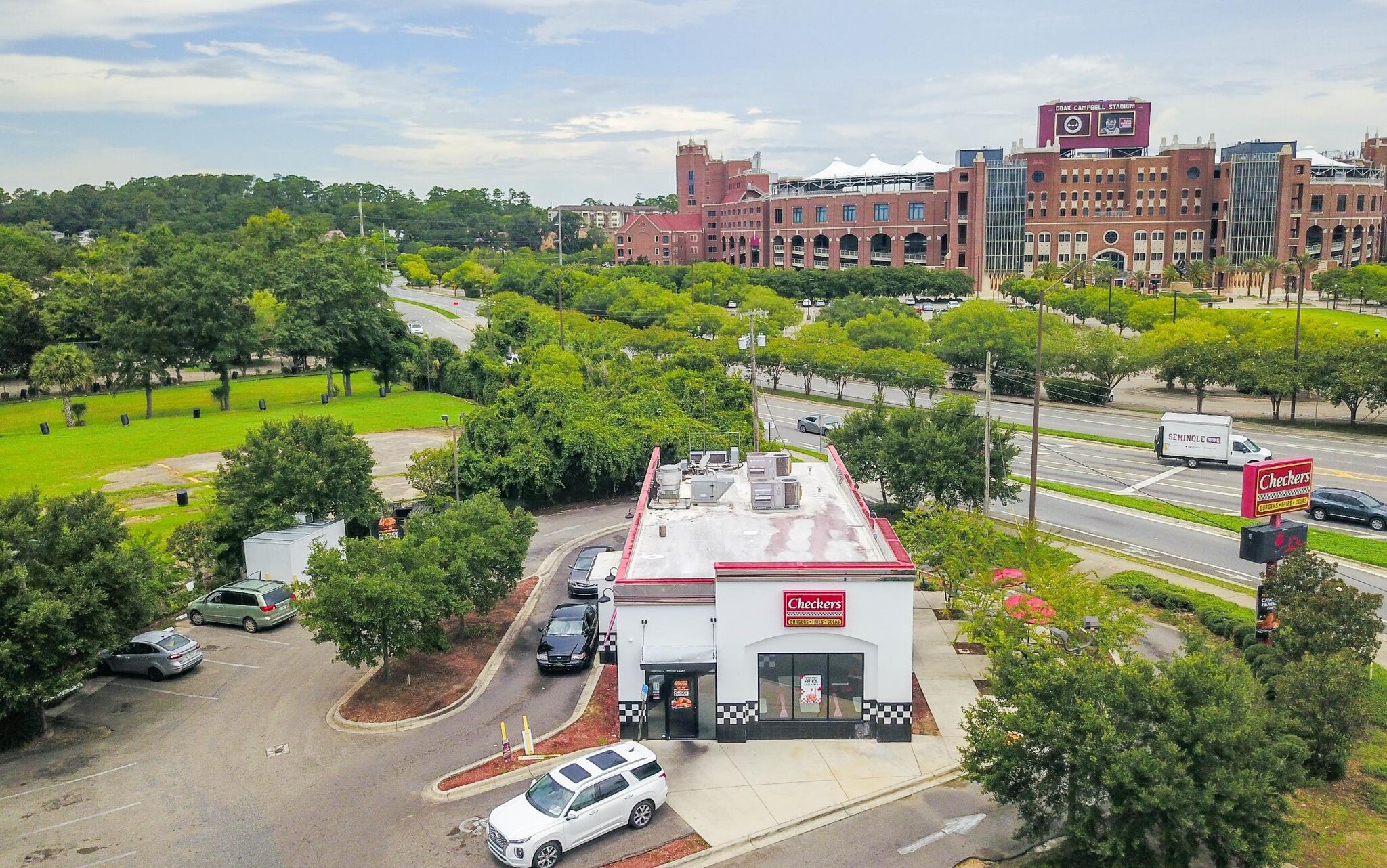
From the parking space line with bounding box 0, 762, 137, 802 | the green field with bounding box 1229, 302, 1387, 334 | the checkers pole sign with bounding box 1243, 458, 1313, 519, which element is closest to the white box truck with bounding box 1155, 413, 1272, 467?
the checkers pole sign with bounding box 1243, 458, 1313, 519

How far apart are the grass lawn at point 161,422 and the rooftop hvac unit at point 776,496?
124 ft

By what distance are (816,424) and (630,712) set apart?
4305cm

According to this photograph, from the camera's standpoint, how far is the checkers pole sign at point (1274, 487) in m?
26.0

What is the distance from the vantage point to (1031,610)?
2408 cm

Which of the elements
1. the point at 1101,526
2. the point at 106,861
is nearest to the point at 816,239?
the point at 1101,526

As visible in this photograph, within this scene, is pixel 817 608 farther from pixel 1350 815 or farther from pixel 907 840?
pixel 1350 815

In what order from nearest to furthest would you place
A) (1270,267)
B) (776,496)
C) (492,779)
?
(492,779) → (776,496) → (1270,267)

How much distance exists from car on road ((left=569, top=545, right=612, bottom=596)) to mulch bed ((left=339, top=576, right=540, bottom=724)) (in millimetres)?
2507

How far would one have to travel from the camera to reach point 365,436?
62.7 m

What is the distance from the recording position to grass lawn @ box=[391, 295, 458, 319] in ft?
423

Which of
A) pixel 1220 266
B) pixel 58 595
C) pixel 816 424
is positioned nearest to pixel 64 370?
pixel 816 424

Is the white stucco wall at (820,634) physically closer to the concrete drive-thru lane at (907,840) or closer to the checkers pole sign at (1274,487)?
the concrete drive-thru lane at (907,840)

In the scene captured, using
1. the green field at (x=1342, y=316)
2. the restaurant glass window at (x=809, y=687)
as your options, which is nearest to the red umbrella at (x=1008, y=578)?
the restaurant glass window at (x=809, y=687)

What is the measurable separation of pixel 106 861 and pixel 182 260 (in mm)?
67685
